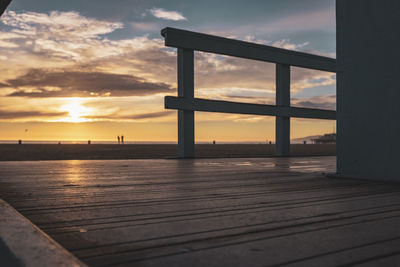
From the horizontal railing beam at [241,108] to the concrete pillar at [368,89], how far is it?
6577 mm

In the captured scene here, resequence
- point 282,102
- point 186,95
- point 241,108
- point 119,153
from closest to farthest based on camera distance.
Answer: point 186,95 < point 241,108 < point 282,102 < point 119,153

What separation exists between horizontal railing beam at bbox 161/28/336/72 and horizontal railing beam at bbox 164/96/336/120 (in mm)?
1839

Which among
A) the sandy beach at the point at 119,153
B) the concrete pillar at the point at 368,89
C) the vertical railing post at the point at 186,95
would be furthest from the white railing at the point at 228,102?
the concrete pillar at the point at 368,89

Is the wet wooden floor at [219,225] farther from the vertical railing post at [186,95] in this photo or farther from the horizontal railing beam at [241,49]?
the horizontal railing beam at [241,49]

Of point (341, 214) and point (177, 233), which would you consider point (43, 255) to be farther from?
point (341, 214)

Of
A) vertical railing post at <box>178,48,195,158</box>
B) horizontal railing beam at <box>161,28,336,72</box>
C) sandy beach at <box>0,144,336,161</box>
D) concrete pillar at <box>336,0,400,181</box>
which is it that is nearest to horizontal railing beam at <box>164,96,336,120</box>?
vertical railing post at <box>178,48,195,158</box>

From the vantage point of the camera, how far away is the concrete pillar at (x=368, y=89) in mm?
4871

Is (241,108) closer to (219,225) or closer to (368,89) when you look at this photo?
(368,89)

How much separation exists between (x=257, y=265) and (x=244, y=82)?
770 inches

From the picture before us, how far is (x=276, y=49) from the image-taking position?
1356cm

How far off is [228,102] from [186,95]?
1.88 metres

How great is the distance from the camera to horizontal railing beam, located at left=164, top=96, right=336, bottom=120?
1155cm

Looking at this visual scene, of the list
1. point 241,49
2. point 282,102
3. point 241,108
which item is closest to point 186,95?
point 241,108

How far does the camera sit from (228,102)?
12773 mm
